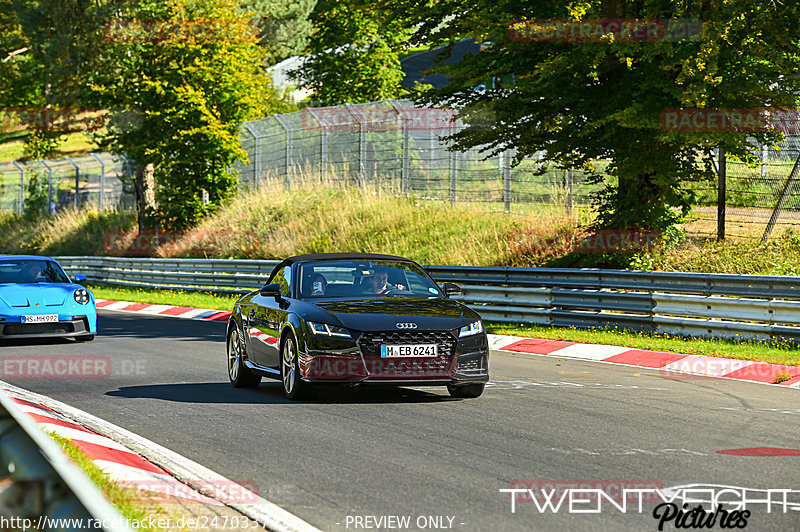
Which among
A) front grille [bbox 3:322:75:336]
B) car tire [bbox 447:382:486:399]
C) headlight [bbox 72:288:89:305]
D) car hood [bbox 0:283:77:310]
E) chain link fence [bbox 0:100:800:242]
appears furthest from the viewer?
chain link fence [bbox 0:100:800:242]

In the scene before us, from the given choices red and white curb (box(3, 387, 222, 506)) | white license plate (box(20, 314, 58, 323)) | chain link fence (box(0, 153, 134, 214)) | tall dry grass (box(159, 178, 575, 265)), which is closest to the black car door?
red and white curb (box(3, 387, 222, 506))

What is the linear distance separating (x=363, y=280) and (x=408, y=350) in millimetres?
1581

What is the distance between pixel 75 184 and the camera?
157ft

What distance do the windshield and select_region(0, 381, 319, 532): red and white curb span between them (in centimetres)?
269

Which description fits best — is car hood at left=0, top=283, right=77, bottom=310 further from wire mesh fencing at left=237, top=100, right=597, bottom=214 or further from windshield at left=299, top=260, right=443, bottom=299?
wire mesh fencing at left=237, top=100, right=597, bottom=214

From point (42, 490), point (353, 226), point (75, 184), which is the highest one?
point (75, 184)

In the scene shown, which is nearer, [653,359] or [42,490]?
[42,490]

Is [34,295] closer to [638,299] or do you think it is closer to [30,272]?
[30,272]

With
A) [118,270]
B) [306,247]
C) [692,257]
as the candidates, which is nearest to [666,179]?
[692,257]

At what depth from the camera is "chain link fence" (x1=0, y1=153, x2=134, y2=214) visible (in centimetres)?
4553

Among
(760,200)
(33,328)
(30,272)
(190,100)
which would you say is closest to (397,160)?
(190,100)

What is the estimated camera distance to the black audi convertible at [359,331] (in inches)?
389

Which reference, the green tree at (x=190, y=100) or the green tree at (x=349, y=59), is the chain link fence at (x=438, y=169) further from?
the green tree at (x=349, y=59)

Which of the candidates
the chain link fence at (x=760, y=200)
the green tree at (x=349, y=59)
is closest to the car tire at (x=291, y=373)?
the chain link fence at (x=760, y=200)
